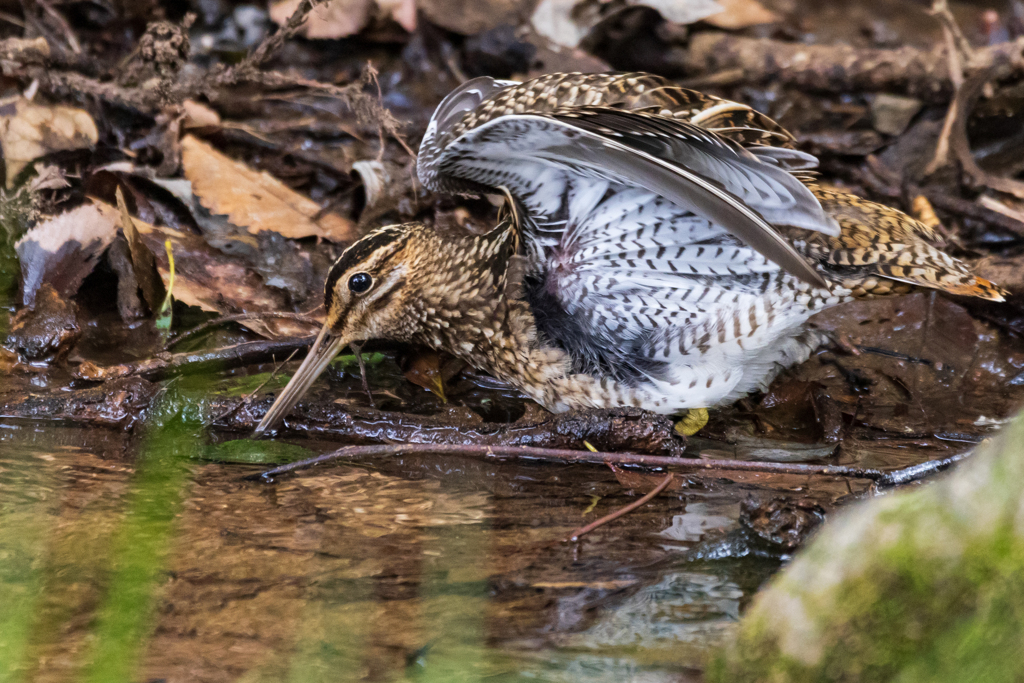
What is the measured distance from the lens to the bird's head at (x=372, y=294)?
349 centimetres

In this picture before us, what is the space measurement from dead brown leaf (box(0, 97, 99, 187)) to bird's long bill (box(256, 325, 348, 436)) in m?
1.84

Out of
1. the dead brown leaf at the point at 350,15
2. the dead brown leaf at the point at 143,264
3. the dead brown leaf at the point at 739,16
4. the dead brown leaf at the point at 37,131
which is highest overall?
the dead brown leaf at the point at 350,15

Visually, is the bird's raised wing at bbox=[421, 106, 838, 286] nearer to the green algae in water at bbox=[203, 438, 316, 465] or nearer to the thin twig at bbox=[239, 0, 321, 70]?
the green algae in water at bbox=[203, 438, 316, 465]

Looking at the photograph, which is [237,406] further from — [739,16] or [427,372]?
[739,16]

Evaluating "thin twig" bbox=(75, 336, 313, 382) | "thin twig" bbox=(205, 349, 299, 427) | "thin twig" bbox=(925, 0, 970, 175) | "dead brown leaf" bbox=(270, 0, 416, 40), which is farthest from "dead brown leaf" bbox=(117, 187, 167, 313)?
"thin twig" bbox=(925, 0, 970, 175)

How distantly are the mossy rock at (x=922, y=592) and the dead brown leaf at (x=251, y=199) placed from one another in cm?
324

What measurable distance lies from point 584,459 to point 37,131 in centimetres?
322

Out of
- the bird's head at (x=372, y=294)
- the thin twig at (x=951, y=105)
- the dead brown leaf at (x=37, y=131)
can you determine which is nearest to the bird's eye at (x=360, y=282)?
the bird's head at (x=372, y=294)

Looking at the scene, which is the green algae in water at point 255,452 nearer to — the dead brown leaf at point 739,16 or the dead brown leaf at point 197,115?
the dead brown leaf at point 197,115

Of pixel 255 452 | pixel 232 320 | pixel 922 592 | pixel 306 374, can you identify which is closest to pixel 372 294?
pixel 306 374

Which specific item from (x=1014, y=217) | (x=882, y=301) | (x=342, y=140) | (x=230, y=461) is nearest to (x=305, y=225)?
(x=342, y=140)

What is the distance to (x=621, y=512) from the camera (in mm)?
2527

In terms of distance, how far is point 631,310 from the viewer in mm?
3307

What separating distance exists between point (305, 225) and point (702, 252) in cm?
207
